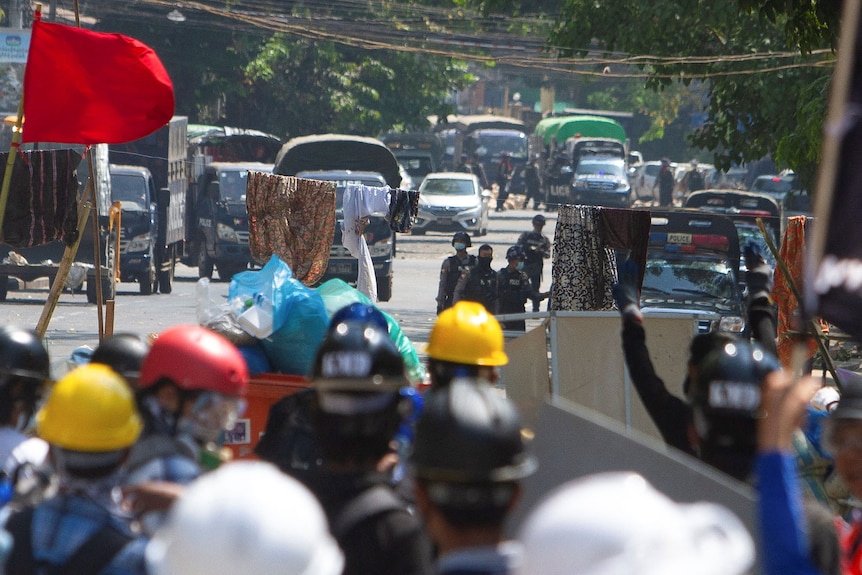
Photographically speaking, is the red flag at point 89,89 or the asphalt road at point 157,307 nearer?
the red flag at point 89,89

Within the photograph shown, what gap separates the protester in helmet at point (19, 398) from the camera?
3.45 metres

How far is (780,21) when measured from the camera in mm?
15164

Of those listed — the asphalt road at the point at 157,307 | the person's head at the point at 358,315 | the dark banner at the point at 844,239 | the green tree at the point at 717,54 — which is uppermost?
the green tree at the point at 717,54

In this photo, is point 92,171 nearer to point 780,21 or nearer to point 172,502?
point 172,502

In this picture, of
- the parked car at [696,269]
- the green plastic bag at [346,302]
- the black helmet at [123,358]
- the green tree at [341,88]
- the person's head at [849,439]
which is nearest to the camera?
the person's head at [849,439]

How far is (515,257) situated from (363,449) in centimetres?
1290

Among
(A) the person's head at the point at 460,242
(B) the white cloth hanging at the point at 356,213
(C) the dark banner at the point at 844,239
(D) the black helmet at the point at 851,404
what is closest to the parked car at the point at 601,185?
(A) the person's head at the point at 460,242

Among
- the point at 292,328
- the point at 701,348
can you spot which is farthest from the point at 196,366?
the point at 292,328

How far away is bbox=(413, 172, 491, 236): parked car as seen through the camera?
35.3 meters

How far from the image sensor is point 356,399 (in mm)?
3117

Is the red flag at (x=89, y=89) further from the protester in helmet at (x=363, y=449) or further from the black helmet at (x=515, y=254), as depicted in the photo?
the black helmet at (x=515, y=254)

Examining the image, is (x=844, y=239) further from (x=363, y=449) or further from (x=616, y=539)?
(x=616, y=539)

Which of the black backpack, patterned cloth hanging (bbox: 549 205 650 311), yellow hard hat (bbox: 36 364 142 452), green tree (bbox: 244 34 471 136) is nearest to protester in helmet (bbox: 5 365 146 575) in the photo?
yellow hard hat (bbox: 36 364 142 452)

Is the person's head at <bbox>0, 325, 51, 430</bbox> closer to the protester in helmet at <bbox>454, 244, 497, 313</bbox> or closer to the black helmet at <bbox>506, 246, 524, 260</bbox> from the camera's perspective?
the protester in helmet at <bbox>454, 244, 497, 313</bbox>
